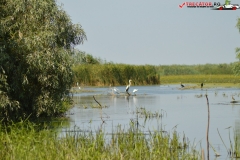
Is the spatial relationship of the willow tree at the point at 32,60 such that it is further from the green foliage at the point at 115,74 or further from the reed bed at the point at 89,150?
the green foliage at the point at 115,74

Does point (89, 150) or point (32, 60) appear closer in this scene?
point (89, 150)

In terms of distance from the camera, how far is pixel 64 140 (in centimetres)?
1054

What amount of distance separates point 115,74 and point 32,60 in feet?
113

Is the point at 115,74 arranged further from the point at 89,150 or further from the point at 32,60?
the point at 89,150

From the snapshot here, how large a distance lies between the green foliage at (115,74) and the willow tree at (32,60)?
28928mm

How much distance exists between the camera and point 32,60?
17.3 meters

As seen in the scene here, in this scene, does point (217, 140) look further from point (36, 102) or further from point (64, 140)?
point (36, 102)

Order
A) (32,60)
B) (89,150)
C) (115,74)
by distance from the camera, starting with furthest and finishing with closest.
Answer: (115,74)
(32,60)
(89,150)

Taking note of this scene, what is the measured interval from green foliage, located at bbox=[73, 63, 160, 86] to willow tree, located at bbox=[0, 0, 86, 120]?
2893 centimetres

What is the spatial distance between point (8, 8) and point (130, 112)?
302 inches

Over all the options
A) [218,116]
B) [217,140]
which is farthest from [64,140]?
[218,116]

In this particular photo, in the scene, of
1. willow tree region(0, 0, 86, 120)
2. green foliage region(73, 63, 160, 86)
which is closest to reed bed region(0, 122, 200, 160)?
willow tree region(0, 0, 86, 120)

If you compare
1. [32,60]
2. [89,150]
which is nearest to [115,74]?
[32,60]

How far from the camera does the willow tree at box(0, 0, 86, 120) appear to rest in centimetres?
1741
